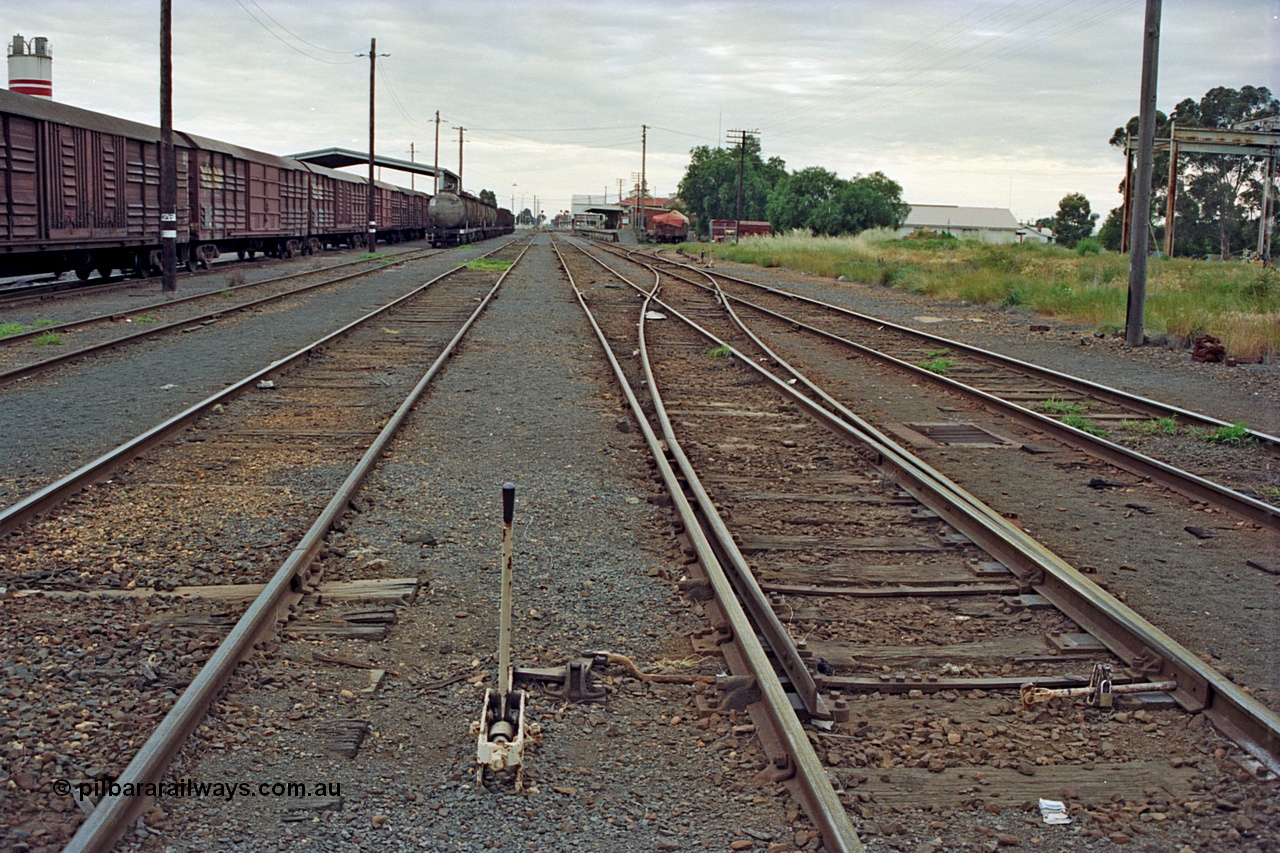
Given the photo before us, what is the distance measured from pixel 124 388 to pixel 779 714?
909 cm

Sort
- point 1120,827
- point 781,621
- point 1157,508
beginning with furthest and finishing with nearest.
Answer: point 1157,508, point 781,621, point 1120,827

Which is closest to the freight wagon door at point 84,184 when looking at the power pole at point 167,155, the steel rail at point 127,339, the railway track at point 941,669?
the power pole at point 167,155

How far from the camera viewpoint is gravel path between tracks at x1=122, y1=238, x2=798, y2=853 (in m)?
3.22

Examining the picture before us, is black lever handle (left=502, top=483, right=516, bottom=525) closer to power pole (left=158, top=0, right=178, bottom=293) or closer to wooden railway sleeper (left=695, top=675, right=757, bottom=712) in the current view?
wooden railway sleeper (left=695, top=675, right=757, bottom=712)

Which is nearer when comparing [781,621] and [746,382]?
[781,621]

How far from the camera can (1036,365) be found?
1413 centimetres

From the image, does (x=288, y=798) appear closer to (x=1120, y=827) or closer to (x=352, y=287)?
(x=1120, y=827)

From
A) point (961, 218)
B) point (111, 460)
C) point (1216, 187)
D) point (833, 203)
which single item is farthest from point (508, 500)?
point (961, 218)

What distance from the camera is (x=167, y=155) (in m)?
22.4

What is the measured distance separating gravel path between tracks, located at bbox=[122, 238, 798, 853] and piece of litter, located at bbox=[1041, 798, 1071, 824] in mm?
773

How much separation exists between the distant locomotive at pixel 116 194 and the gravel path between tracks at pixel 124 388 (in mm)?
2169

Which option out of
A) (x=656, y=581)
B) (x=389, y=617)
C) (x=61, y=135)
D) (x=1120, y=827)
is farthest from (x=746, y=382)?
(x=61, y=135)

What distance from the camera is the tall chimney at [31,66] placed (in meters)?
46.3

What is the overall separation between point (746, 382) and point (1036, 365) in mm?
4263
